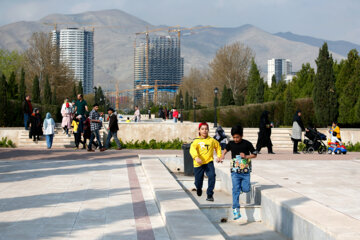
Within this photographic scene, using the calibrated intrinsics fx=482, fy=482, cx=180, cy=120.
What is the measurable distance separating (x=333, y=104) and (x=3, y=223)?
90.1 feet

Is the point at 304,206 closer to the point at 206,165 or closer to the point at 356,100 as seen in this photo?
the point at 206,165

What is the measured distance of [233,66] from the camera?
65.5 m

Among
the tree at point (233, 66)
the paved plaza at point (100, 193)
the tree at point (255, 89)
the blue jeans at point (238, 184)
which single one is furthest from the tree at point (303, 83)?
the blue jeans at point (238, 184)

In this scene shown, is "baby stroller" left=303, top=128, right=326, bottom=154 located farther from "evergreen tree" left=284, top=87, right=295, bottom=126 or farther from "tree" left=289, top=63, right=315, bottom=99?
"tree" left=289, top=63, right=315, bottom=99

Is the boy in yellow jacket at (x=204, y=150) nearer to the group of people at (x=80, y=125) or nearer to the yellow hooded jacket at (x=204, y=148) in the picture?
the yellow hooded jacket at (x=204, y=148)

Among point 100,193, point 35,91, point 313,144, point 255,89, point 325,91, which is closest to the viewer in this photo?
point 100,193

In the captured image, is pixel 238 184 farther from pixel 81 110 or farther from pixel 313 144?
pixel 81 110

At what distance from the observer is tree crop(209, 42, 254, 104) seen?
214 ft

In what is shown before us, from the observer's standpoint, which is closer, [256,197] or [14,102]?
[256,197]

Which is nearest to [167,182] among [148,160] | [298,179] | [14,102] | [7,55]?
[298,179]

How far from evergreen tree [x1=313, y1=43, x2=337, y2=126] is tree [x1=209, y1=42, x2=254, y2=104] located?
33.6 metres

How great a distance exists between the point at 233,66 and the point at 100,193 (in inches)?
2256

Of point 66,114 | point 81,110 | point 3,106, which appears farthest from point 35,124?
point 3,106

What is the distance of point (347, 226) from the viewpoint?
5.67 metres
